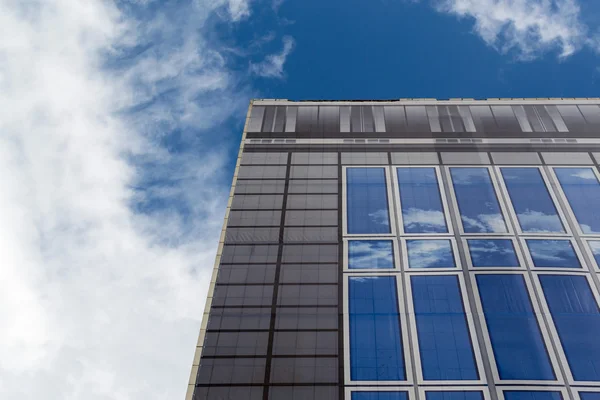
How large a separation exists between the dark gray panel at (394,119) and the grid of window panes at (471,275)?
12.8 feet

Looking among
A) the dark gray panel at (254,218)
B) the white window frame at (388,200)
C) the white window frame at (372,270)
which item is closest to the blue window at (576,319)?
the white window frame at (372,270)

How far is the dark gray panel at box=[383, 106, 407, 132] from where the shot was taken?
49.0 metres

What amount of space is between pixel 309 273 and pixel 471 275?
11.6 m

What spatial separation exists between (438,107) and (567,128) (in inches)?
471

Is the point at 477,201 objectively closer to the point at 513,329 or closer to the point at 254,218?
the point at 513,329

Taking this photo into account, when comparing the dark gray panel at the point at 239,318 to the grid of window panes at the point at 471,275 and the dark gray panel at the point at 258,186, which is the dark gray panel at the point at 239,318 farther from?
the dark gray panel at the point at 258,186

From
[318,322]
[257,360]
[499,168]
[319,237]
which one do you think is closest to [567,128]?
[499,168]

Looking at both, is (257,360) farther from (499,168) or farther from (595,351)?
(499,168)

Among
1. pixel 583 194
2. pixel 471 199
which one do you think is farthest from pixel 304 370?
pixel 583 194

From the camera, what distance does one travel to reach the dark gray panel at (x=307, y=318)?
34062 mm

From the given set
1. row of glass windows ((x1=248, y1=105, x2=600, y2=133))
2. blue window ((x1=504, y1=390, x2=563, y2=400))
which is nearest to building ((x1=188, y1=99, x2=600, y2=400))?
blue window ((x1=504, y1=390, x2=563, y2=400))

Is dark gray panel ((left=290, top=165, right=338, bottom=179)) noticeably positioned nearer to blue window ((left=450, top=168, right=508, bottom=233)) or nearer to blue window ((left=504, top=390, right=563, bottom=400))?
blue window ((left=450, top=168, right=508, bottom=233))

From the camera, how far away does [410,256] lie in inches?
1494

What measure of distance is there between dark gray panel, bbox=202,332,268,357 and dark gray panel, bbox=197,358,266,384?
484 mm
